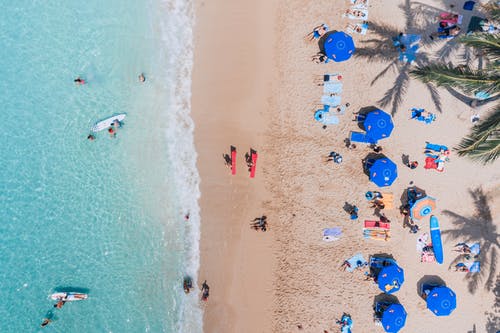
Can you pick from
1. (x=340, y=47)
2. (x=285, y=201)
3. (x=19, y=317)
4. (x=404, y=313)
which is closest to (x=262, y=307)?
(x=285, y=201)

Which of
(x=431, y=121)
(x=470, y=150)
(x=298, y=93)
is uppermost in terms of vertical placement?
(x=298, y=93)

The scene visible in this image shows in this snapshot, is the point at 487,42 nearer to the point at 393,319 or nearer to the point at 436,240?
the point at 436,240

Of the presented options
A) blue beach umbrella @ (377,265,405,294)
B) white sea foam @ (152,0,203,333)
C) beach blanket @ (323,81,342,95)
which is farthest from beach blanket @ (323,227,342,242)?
beach blanket @ (323,81,342,95)

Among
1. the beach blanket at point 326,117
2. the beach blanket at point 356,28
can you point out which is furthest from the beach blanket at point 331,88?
the beach blanket at point 356,28

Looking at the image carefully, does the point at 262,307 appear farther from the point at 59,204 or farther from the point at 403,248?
the point at 59,204

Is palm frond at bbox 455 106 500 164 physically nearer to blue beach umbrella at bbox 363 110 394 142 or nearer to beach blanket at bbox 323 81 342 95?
blue beach umbrella at bbox 363 110 394 142

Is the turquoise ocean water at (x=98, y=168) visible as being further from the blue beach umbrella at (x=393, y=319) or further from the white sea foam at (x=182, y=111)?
the blue beach umbrella at (x=393, y=319)
